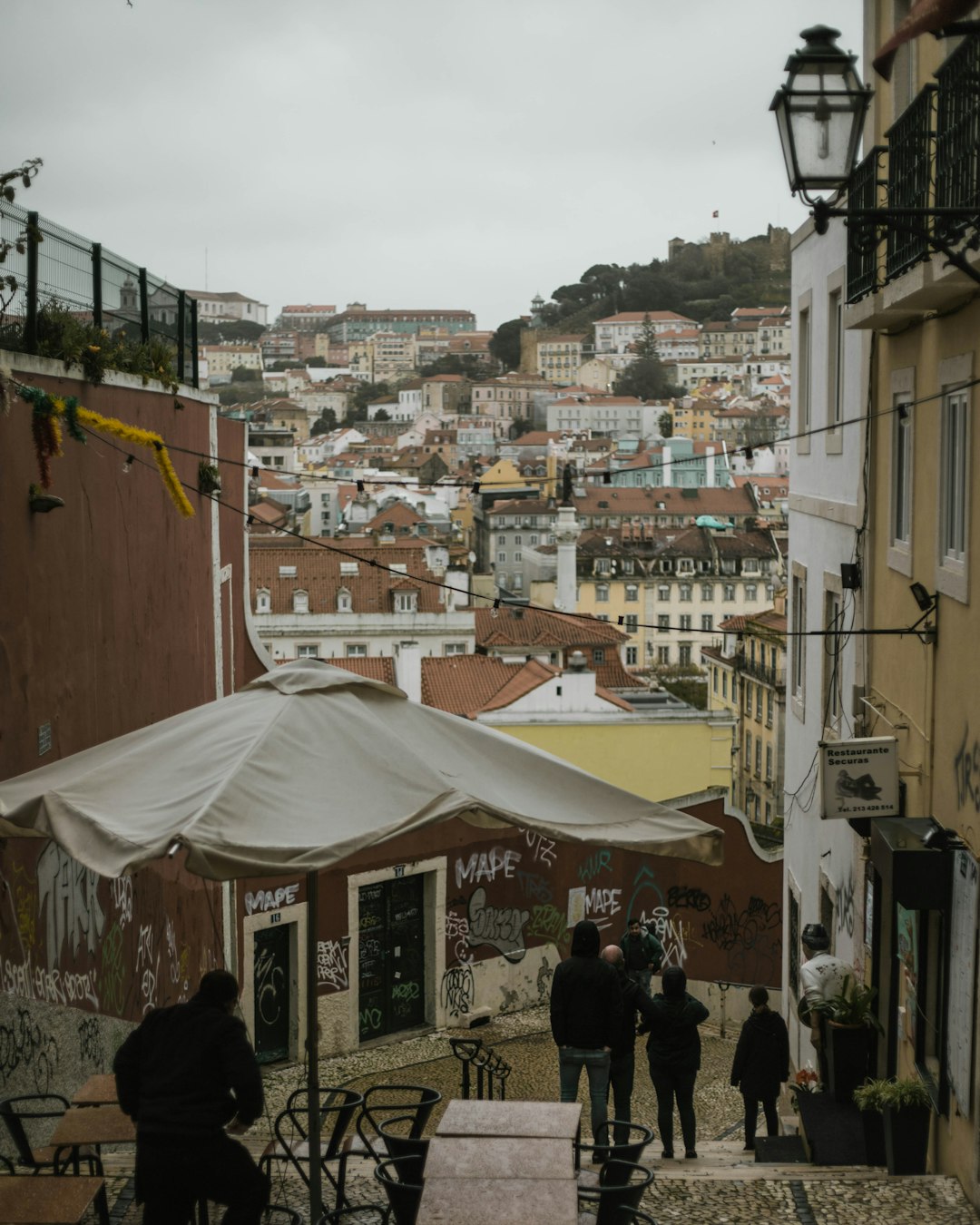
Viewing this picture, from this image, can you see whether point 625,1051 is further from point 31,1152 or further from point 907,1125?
point 31,1152

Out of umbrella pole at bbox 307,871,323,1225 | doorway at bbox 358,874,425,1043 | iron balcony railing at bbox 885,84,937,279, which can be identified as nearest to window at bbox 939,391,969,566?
iron balcony railing at bbox 885,84,937,279

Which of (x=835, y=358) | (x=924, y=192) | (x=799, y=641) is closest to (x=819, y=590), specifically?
(x=799, y=641)

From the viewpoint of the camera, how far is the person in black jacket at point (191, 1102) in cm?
424

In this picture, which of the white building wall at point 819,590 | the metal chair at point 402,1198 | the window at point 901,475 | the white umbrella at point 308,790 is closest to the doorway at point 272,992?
the white building wall at point 819,590

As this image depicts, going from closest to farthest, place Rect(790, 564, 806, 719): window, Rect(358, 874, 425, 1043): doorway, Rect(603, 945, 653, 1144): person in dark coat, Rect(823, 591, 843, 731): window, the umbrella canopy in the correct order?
the umbrella canopy
Rect(603, 945, 653, 1144): person in dark coat
Rect(823, 591, 843, 731): window
Rect(790, 564, 806, 719): window
Rect(358, 874, 425, 1043): doorway

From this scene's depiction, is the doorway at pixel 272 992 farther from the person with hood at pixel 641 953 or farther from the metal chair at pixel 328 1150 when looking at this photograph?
the metal chair at pixel 328 1150

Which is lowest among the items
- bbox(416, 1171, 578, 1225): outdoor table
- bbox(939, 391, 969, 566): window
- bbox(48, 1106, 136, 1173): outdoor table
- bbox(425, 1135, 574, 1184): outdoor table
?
bbox(48, 1106, 136, 1173): outdoor table

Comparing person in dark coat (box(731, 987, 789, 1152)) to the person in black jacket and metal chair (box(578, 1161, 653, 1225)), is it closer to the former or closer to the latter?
metal chair (box(578, 1161, 653, 1225))

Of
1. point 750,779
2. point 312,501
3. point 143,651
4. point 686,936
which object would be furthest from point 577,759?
point 312,501

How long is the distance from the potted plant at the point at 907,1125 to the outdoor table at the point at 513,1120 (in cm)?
196

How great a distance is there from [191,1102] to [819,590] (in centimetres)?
770

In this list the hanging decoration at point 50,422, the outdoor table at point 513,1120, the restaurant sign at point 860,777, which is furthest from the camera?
the restaurant sign at point 860,777

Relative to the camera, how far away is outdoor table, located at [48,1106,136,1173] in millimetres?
5027

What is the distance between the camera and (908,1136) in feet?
21.9
